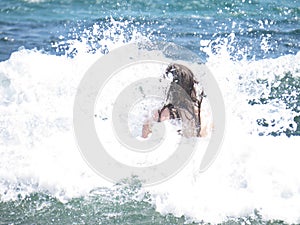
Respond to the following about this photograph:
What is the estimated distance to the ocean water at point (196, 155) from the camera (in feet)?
21.2

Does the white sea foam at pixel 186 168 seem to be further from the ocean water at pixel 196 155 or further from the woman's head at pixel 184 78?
the woman's head at pixel 184 78

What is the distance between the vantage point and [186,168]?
691 centimetres

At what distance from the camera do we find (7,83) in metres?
9.13

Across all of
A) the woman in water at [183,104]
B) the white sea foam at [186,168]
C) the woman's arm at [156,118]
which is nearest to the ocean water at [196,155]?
the white sea foam at [186,168]

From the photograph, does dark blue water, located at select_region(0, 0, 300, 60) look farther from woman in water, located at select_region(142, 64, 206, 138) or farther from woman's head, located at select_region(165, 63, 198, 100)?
woman's head, located at select_region(165, 63, 198, 100)

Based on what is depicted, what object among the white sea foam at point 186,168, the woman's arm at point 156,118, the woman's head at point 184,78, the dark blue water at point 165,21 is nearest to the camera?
the white sea foam at point 186,168

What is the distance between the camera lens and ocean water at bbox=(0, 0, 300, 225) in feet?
21.2

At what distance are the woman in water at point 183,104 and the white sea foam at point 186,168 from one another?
16.6 inches

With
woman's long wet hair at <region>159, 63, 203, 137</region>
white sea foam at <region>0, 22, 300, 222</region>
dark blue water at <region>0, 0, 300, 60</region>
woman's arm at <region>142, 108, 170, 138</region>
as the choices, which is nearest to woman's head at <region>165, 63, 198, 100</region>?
woman's long wet hair at <region>159, 63, 203, 137</region>

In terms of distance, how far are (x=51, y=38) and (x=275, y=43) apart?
4.72 metres

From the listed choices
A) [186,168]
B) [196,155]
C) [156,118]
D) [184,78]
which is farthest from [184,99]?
[186,168]

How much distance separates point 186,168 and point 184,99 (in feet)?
2.72

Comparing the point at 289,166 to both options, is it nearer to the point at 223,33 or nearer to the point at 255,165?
the point at 255,165

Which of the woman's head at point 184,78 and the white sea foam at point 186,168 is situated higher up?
the woman's head at point 184,78
